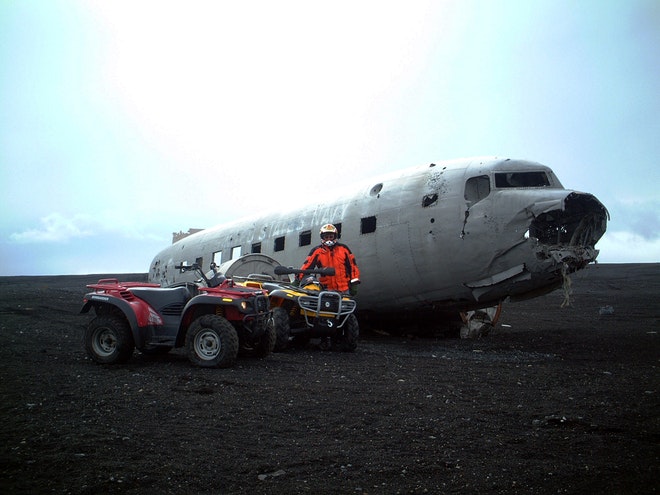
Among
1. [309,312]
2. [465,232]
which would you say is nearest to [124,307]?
[309,312]

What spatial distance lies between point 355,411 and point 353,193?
29.8ft

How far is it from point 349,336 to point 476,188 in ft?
13.6

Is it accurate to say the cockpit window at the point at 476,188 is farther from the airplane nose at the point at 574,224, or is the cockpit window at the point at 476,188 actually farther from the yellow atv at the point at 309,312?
the yellow atv at the point at 309,312

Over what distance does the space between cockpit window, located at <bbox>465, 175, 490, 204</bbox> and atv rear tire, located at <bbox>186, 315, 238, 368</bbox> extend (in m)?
6.00

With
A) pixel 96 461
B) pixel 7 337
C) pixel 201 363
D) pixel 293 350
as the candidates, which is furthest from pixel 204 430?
pixel 7 337

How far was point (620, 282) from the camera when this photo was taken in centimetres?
3850

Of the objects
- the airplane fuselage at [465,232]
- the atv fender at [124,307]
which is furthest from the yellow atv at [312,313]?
the atv fender at [124,307]

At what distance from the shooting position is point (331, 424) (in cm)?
534

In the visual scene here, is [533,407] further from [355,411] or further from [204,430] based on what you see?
[204,430]

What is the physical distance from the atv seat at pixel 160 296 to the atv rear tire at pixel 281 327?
1835mm

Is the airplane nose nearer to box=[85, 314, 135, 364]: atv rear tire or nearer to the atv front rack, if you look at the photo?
the atv front rack

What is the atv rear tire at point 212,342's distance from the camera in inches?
316

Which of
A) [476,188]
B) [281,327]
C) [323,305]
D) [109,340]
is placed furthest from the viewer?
[476,188]

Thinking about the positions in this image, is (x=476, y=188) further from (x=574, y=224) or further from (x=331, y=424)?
(x=331, y=424)
